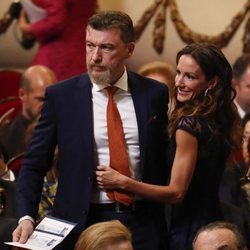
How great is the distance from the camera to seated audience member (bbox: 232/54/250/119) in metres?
4.89

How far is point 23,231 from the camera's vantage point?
9.70ft

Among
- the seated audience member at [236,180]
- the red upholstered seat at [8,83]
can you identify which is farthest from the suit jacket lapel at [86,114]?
the red upholstered seat at [8,83]

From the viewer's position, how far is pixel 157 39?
19.4 ft

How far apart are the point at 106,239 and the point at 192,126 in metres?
0.52

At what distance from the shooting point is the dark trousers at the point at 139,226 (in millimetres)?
3088

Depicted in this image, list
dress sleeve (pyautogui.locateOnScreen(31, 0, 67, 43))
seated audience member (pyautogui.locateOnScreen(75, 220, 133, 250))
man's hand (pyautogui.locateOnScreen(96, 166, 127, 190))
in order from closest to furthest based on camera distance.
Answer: seated audience member (pyautogui.locateOnScreen(75, 220, 133, 250)), man's hand (pyautogui.locateOnScreen(96, 166, 127, 190)), dress sleeve (pyautogui.locateOnScreen(31, 0, 67, 43))

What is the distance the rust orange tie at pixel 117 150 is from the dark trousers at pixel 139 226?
0.07 meters

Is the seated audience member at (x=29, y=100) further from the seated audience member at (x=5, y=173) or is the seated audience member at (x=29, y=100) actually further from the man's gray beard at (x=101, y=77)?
the man's gray beard at (x=101, y=77)

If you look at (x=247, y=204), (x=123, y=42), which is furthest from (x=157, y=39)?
(x=123, y=42)

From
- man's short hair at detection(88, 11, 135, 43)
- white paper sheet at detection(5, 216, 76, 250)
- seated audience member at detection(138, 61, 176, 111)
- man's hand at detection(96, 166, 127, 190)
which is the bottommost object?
white paper sheet at detection(5, 216, 76, 250)

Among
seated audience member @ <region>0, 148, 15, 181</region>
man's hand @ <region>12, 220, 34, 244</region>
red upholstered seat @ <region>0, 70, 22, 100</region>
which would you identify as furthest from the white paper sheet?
red upholstered seat @ <region>0, 70, 22, 100</region>

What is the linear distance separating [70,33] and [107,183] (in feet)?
9.06

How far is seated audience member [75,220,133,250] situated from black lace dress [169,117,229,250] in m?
0.34

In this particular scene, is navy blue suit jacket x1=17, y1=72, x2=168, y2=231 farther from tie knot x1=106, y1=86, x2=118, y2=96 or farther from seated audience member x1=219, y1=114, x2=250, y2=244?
seated audience member x1=219, y1=114, x2=250, y2=244
